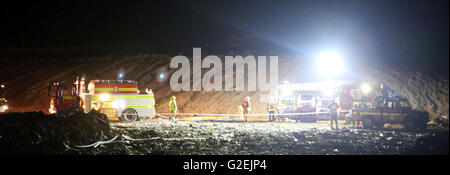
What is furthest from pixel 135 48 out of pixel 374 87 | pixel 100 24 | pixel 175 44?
pixel 374 87

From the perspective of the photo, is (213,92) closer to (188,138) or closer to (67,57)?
(188,138)

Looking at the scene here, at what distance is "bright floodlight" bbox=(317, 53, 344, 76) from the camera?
2646 centimetres

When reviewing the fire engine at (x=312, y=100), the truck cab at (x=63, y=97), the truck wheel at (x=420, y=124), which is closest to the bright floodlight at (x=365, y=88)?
the fire engine at (x=312, y=100)

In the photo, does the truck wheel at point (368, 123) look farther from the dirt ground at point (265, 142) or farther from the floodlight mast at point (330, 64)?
the floodlight mast at point (330, 64)

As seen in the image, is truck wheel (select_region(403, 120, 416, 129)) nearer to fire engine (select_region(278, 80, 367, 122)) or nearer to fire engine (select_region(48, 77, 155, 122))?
fire engine (select_region(278, 80, 367, 122))

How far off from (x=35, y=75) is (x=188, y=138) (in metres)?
29.9

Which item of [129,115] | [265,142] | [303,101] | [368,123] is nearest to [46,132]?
[265,142]

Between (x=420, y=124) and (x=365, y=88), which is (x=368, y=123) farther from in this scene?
(x=365, y=88)

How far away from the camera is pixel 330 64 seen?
27453 mm

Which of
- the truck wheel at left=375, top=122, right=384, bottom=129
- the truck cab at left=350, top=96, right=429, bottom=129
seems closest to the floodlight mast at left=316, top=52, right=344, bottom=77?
the truck cab at left=350, top=96, right=429, bottom=129

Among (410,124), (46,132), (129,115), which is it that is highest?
(129,115)

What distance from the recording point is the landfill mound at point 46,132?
902 cm

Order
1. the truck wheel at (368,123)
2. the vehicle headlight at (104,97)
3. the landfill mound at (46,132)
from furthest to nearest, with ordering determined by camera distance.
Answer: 1. the vehicle headlight at (104,97)
2. the truck wheel at (368,123)
3. the landfill mound at (46,132)

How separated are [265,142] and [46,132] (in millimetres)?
6834
